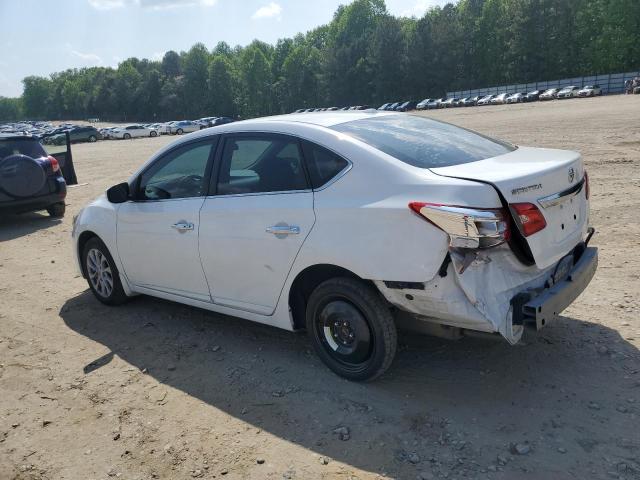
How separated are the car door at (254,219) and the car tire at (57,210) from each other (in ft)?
25.8

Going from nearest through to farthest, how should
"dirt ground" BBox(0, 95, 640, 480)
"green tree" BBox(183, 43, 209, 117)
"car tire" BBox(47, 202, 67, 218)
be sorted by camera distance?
1. "dirt ground" BBox(0, 95, 640, 480)
2. "car tire" BBox(47, 202, 67, 218)
3. "green tree" BBox(183, 43, 209, 117)

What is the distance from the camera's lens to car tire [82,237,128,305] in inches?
217

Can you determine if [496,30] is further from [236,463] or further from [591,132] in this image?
[236,463]

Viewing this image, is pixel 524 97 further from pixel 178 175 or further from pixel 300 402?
pixel 300 402

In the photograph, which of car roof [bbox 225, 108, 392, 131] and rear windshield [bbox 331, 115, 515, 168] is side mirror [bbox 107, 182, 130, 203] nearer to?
car roof [bbox 225, 108, 392, 131]

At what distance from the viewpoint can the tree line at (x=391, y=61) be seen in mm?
75625

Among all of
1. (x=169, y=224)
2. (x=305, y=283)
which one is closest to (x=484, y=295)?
(x=305, y=283)

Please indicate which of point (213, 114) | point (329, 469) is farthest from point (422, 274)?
point (213, 114)

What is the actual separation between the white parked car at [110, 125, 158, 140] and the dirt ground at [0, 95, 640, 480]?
55786 millimetres

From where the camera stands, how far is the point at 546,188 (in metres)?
3.39

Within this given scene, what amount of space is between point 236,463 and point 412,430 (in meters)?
1.04

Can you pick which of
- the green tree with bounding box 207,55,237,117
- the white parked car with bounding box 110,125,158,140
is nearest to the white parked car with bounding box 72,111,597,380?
the white parked car with bounding box 110,125,158,140

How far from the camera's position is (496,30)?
84000 mm

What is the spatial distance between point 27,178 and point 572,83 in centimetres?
7349
